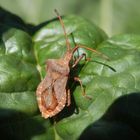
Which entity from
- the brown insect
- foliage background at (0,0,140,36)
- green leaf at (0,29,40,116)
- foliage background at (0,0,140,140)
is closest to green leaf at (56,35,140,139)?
foliage background at (0,0,140,140)

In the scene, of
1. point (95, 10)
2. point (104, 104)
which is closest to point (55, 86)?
point (104, 104)

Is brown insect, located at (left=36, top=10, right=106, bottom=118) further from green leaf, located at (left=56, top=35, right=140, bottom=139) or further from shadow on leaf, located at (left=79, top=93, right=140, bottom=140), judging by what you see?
shadow on leaf, located at (left=79, top=93, right=140, bottom=140)

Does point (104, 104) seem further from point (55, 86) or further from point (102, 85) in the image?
point (55, 86)

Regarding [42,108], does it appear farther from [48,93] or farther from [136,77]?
[136,77]

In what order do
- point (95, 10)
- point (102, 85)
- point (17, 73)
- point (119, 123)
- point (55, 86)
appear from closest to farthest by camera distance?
point (119, 123)
point (102, 85)
point (17, 73)
point (55, 86)
point (95, 10)

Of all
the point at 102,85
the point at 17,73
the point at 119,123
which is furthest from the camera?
the point at 17,73

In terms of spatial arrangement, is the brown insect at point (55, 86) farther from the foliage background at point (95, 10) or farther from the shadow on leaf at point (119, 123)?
A: the foliage background at point (95, 10)
